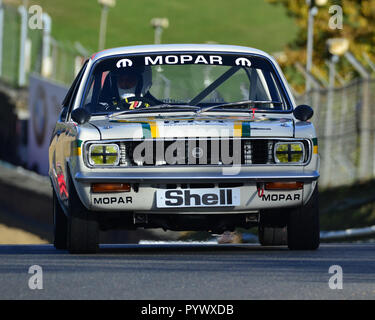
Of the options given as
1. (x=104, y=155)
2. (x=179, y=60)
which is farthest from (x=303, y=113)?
(x=104, y=155)

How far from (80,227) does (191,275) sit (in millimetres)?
1715

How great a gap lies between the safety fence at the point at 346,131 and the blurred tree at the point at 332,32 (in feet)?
52.0

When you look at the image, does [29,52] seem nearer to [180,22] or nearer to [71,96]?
[71,96]

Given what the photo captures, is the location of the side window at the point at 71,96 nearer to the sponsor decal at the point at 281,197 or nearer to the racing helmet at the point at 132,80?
the racing helmet at the point at 132,80

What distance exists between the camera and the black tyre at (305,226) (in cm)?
859

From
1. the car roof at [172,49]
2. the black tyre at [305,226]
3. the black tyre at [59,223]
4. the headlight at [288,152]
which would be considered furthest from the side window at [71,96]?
the black tyre at [305,226]

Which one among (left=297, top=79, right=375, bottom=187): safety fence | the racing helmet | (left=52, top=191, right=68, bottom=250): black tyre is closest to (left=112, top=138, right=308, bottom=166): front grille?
the racing helmet

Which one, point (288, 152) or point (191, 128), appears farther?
point (288, 152)

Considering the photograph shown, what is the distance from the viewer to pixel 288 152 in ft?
27.4

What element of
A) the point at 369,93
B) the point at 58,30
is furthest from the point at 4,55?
the point at 58,30

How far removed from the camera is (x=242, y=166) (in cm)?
820

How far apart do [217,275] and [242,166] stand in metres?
1.40

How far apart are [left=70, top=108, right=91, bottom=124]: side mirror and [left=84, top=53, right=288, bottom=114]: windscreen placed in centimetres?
46
